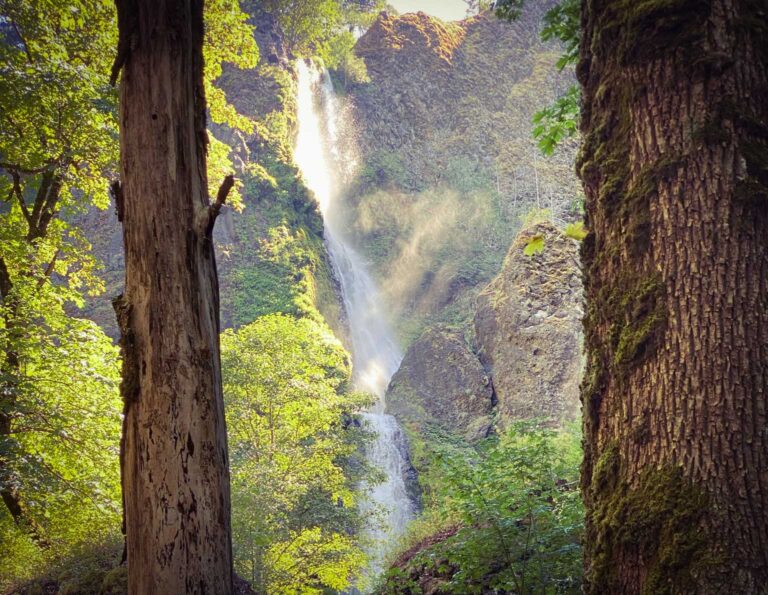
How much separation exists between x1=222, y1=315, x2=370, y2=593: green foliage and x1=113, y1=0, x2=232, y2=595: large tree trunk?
681 centimetres

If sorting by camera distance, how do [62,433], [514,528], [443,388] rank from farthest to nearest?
1. [443,388]
2. [62,433]
3. [514,528]

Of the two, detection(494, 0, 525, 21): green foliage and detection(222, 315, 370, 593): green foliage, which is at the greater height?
detection(494, 0, 525, 21): green foliage

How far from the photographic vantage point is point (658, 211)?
2068 mm

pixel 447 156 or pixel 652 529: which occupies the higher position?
pixel 447 156

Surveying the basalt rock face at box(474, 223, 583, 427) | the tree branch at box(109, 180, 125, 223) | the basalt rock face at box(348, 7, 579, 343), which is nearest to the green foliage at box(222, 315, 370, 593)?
the basalt rock face at box(474, 223, 583, 427)

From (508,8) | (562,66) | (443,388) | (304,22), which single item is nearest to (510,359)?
(443,388)

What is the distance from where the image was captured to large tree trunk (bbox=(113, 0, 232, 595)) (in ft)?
7.61

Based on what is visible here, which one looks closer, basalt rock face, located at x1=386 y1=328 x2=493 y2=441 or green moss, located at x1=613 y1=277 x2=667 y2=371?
green moss, located at x1=613 y1=277 x2=667 y2=371

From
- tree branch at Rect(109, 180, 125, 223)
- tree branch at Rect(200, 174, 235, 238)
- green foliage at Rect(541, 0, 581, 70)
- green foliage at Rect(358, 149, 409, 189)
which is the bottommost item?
tree branch at Rect(200, 174, 235, 238)

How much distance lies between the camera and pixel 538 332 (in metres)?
17.1

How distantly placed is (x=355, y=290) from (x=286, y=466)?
62.0 ft

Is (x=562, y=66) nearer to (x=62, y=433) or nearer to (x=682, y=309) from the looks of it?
(x=682, y=309)

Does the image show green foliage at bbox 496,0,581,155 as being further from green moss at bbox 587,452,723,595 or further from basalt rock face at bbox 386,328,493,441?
basalt rock face at bbox 386,328,493,441

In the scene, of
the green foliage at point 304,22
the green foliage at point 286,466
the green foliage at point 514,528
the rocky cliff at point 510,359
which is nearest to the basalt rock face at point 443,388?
the rocky cliff at point 510,359
